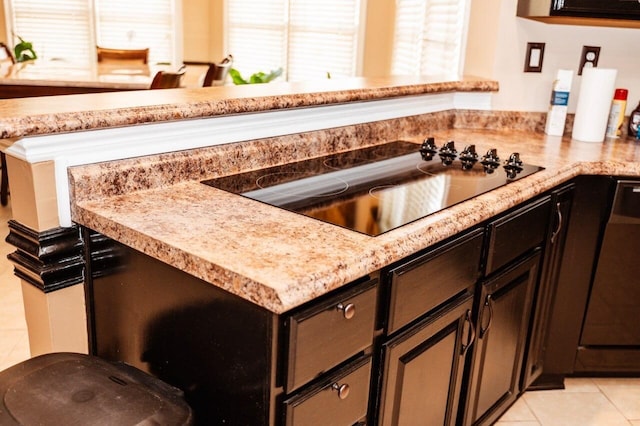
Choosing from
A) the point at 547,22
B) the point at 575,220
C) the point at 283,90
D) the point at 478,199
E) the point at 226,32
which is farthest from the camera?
the point at 226,32

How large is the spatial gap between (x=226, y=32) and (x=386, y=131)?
4.13 m

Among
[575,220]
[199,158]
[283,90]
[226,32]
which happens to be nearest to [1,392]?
[199,158]

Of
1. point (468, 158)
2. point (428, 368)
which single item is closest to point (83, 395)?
point (428, 368)

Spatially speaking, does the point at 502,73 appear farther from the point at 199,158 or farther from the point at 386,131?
the point at 199,158

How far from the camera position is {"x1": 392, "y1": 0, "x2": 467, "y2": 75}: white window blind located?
277 cm

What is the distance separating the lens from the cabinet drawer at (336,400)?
1097mm

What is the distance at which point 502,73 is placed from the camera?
8.44ft

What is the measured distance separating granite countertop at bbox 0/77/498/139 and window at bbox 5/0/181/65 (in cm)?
424

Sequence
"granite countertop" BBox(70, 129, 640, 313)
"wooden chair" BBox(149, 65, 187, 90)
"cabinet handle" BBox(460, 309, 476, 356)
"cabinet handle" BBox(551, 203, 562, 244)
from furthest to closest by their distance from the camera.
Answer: "wooden chair" BBox(149, 65, 187, 90) → "cabinet handle" BBox(551, 203, 562, 244) → "cabinet handle" BBox(460, 309, 476, 356) → "granite countertop" BBox(70, 129, 640, 313)

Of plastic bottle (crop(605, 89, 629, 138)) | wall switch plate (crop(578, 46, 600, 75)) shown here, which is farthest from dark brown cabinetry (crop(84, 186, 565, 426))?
wall switch plate (crop(578, 46, 600, 75))

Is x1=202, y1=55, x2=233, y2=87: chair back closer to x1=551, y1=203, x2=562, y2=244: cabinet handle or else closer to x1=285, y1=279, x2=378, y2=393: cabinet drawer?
x1=551, y1=203, x2=562, y2=244: cabinet handle

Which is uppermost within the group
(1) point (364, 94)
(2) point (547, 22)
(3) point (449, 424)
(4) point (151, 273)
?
(2) point (547, 22)

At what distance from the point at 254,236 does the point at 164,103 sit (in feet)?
1.56

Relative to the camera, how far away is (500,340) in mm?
1827
